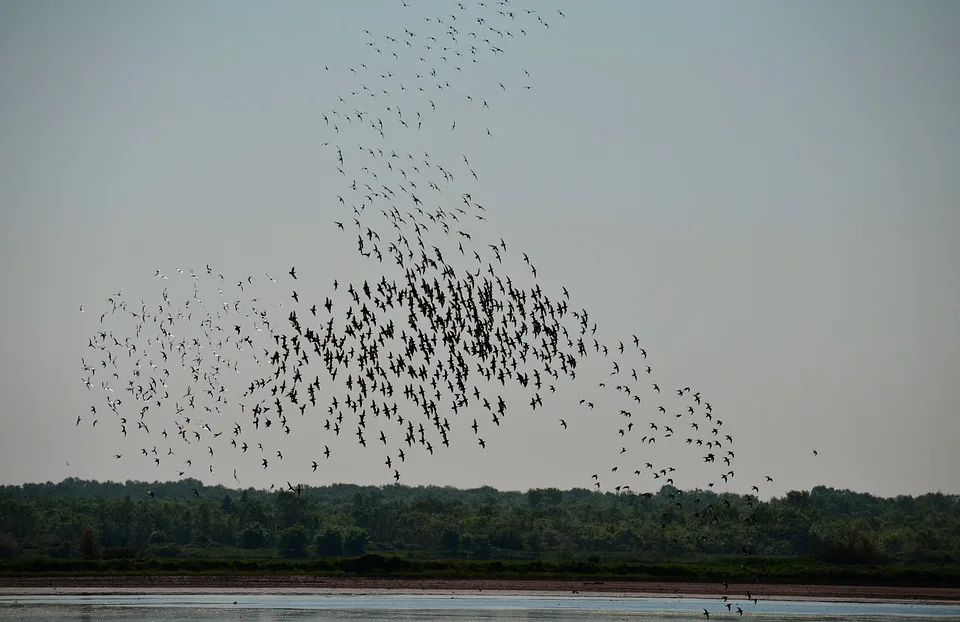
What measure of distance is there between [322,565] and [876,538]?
174 feet

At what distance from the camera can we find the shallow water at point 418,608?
8938 cm

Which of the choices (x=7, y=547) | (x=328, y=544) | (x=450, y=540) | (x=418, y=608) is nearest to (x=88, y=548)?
(x=7, y=547)

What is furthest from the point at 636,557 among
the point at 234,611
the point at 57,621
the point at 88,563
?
the point at 57,621

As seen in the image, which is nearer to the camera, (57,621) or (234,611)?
(57,621)

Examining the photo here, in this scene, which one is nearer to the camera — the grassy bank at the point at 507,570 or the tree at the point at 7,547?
the grassy bank at the point at 507,570

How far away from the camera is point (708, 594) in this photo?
110500 mm

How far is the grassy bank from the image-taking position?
394 ft

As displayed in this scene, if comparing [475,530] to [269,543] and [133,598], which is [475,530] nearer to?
[269,543]

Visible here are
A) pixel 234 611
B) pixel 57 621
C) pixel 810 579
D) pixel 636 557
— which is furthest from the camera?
pixel 636 557

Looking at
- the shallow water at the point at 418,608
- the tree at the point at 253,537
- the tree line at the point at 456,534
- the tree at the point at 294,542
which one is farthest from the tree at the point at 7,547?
the shallow water at the point at 418,608

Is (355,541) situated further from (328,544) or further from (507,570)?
(507,570)

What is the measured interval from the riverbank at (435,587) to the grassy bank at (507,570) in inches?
79.0

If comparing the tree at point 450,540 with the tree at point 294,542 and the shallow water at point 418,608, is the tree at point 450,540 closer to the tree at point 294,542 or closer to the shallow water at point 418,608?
the tree at point 294,542

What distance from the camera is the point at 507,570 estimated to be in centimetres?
12338
